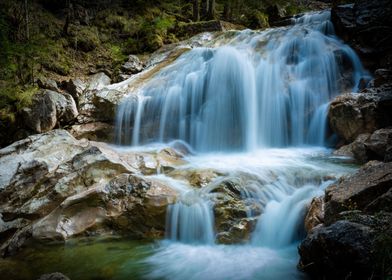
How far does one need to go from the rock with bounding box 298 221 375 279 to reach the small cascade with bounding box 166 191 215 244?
235cm

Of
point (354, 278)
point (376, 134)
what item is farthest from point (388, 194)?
point (376, 134)

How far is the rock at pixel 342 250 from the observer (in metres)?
3.42

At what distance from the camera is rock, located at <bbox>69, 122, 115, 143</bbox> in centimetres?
1125

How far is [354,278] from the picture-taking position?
3.52 m

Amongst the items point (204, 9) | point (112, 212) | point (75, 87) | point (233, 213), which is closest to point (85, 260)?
point (112, 212)

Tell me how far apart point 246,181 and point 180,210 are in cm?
145

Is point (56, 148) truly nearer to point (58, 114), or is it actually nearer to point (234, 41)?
point (58, 114)

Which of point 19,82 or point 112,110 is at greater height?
point 19,82

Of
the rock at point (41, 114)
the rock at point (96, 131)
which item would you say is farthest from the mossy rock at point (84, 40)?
the rock at point (96, 131)

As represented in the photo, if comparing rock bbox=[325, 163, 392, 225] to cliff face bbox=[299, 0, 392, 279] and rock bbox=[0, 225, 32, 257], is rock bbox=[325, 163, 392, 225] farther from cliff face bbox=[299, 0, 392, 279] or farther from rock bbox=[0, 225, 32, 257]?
rock bbox=[0, 225, 32, 257]

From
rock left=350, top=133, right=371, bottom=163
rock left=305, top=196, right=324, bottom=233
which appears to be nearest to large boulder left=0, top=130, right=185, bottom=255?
rock left=305, top=196, right=324, bottom=233

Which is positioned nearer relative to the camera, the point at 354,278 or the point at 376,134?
the point at 354,278

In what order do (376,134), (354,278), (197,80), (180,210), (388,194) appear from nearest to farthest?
1. (354,278)
2. (388,194)
3. (180,210)
4. (376,134)
5. (197,80)

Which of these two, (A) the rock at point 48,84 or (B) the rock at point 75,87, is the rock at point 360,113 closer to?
(B) the rock at point 75,87
